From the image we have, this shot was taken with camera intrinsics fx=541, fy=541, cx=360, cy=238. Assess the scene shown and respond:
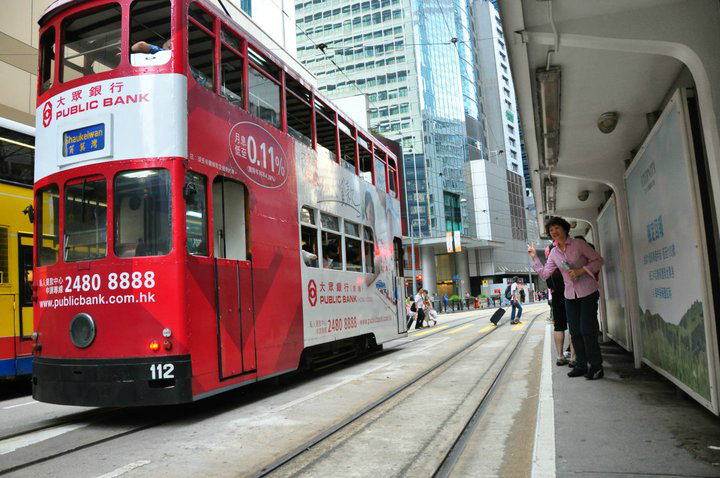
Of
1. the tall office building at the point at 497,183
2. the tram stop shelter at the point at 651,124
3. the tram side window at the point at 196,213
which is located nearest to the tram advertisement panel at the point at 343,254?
the tram side window at the point at 196,213

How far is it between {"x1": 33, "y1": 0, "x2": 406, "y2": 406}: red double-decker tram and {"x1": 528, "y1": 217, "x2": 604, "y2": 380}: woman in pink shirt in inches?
136

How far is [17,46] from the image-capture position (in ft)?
47.9

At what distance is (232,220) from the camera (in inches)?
252

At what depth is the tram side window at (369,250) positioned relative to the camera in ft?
33.9

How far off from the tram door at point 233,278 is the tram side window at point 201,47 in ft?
3.76

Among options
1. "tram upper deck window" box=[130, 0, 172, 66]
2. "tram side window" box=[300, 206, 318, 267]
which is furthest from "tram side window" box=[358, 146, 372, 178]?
"tram upper deck window" box=[130, 0, 172, 66]

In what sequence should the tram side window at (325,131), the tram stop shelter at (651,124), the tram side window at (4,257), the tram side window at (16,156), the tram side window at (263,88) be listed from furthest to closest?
the tram side window at (325,131) → the tram side window at (16,156) → the tram side window at (4,257) → the tram side window at (263,88) → the tram stop shelter at (651,124)

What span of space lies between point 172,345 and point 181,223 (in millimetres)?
1196

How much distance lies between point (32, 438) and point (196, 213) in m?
2.60

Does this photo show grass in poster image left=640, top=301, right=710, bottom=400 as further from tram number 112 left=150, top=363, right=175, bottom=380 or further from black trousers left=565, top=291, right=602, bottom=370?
tram number 112 left=150, top=363, right=175, bottom=380

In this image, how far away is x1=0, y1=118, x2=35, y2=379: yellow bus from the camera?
307 inches

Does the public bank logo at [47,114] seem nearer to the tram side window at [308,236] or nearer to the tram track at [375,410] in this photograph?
the tram side window at [308,236]

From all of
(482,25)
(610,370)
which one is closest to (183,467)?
(610,370)

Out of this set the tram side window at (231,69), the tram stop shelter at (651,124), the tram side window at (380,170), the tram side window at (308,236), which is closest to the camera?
the tram stop shelter at (651,124)
